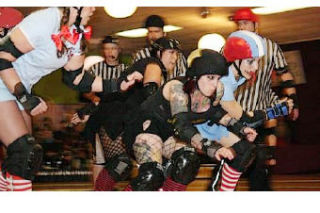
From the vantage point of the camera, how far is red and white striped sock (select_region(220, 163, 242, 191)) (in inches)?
117

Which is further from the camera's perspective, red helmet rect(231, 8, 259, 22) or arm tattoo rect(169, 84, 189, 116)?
red helmet rect(231, 8, 259, 22)

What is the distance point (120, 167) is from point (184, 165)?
52cm

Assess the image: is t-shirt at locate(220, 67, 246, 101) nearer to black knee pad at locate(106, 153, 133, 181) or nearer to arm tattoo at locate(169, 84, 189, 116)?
arm tattoo at locate(169, 84, 189, 116)

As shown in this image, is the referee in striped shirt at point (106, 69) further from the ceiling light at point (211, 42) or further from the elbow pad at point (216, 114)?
the elbow pad at point (216, 114)

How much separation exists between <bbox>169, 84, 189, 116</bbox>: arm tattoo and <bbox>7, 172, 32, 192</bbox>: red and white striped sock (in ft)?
2.51

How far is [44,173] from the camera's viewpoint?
518cm

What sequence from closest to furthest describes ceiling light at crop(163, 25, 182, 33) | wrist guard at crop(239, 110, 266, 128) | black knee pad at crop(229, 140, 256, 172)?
black knee pad at crop(229, 140, 256, 172) → wrist guard at crop(239, 110, 266, 128) → ceiling light at crop(163, 25, 182, 33)

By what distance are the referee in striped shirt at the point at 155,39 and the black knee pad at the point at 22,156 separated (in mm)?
978

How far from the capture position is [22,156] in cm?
246

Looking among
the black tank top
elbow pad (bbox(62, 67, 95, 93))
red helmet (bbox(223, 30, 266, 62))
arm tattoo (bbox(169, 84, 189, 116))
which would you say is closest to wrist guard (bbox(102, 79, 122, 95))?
elbow pad (bbox(62, 67, 95, 93))

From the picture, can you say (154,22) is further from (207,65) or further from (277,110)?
(277,110)

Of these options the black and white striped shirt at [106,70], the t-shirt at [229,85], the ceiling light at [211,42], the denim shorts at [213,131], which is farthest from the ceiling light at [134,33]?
the denim shorts at [213,131]

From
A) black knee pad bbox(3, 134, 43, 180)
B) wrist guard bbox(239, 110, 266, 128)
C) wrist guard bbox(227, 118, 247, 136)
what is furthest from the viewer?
wrist guard bbox(239, 110, 266, 128)

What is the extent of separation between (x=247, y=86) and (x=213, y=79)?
678 millimetres
